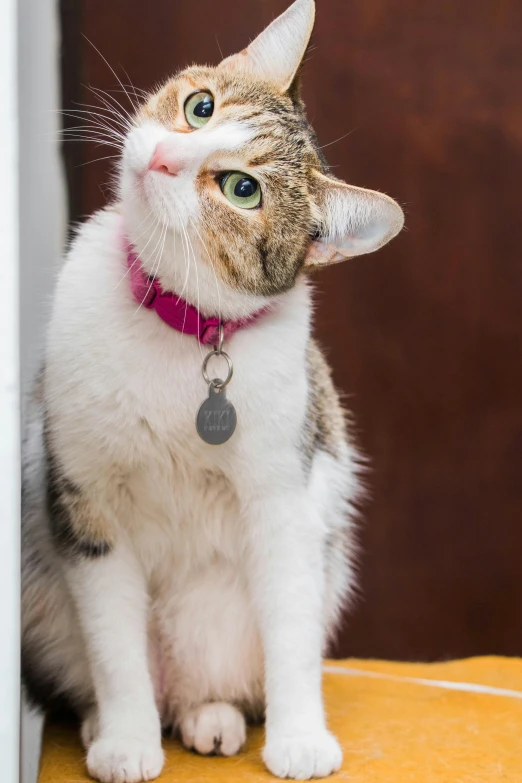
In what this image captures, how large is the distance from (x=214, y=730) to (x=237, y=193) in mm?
615

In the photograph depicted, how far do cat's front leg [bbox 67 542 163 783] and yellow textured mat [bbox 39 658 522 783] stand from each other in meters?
0.04

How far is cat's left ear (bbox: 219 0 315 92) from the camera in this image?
1.03 meters

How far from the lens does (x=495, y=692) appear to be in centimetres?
129

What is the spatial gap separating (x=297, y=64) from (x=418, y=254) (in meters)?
0.70

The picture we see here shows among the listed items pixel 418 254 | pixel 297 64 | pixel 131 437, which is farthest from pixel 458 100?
pixel 131 437

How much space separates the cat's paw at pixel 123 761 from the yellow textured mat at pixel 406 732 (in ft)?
0.09

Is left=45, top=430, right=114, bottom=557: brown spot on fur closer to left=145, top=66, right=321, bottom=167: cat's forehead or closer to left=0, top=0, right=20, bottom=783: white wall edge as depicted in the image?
left=0, top=0, right=20, bottom=783: white wall edge

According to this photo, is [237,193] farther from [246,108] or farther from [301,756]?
[301,756]

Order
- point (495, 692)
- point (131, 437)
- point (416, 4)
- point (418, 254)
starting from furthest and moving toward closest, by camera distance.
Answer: point (418, 254) → point (416, 4) → point (495, 692) → point (131, 437)

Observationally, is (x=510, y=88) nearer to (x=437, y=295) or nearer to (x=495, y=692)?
(x=437, y=295)

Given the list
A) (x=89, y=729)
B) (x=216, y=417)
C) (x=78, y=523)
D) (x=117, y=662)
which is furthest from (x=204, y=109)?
(x=89, y=729)

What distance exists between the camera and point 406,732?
112 cm

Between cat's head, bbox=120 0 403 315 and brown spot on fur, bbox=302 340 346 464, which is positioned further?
brown spot on fur, bbox=302 340 346 464

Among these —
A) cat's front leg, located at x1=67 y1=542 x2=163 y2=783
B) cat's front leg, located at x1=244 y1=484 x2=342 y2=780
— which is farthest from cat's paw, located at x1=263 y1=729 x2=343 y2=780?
cat's front leg, located at x1=67 y1=542 x2=163 y2=783
